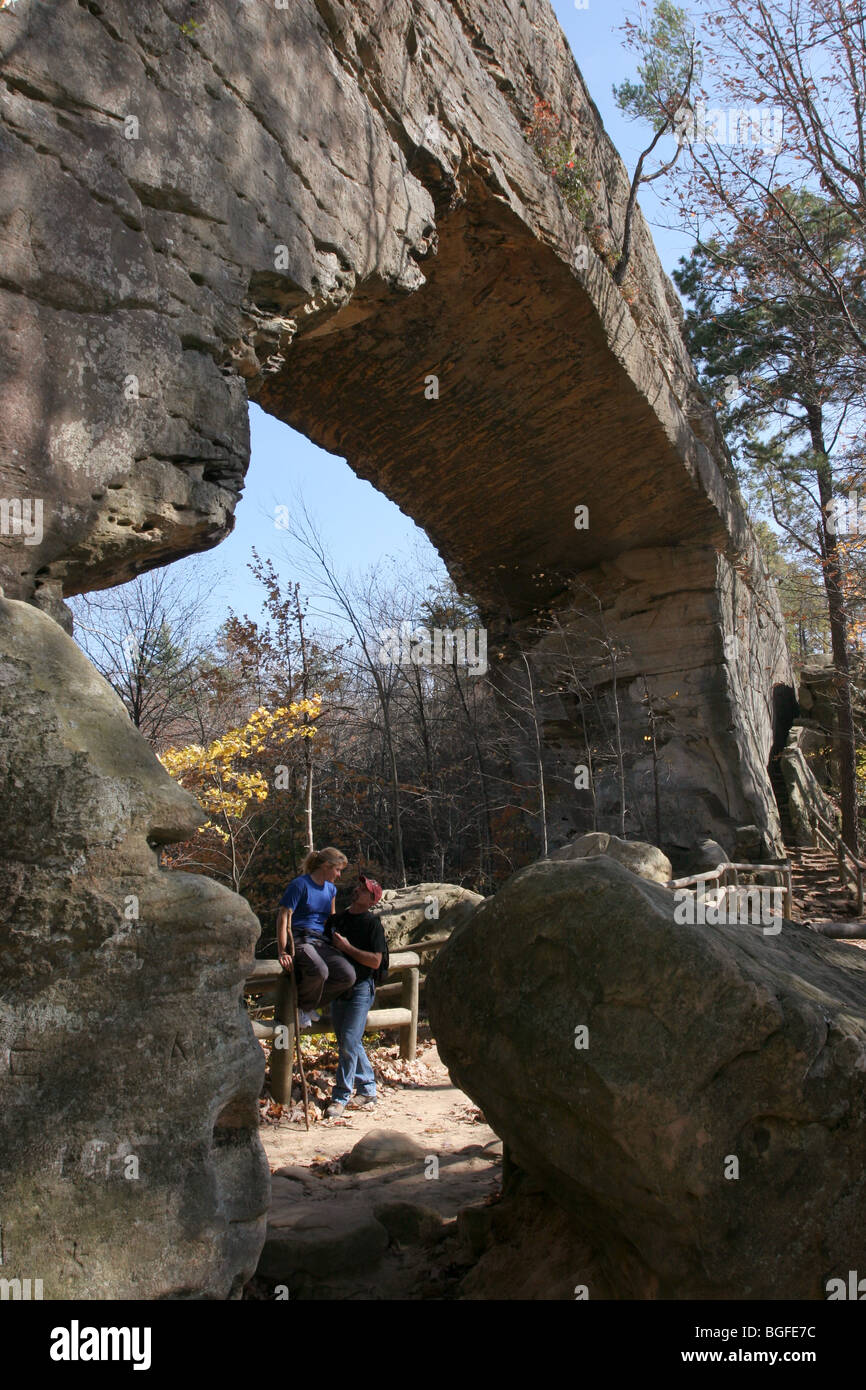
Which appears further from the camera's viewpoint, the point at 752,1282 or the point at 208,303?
the point at 208,303

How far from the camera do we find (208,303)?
4031 mm

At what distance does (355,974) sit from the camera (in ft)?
19.5

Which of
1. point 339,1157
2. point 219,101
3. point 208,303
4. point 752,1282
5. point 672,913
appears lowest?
point 339,1157

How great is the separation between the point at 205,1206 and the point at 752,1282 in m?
1.64

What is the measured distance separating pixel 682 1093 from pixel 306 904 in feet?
11.2

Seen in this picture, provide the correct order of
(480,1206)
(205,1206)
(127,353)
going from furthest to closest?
(480,1206) → (127,353) → (205,1206)

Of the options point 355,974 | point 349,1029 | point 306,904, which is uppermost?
point 306,904

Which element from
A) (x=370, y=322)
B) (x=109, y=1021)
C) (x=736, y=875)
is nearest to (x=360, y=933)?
(x=109, y=1021)

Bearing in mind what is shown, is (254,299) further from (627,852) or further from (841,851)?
(841,851)

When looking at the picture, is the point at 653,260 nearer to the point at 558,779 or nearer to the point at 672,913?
the point at 558,779

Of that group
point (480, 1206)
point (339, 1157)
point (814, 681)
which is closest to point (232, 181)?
point (480, 1206)

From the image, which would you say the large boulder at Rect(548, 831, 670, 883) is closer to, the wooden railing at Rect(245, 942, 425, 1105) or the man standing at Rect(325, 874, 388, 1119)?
the wooden railing at Rect(245, 942, 425, 1105)

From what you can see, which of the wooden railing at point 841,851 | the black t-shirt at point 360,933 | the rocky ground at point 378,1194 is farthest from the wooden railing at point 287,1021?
the wooden railing at point 841,851

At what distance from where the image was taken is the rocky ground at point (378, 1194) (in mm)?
3770
